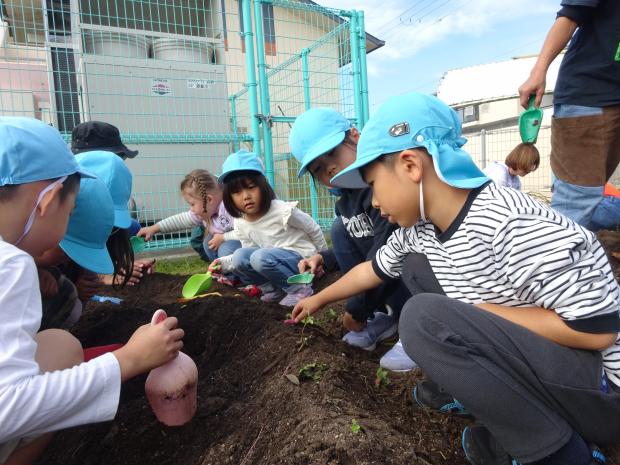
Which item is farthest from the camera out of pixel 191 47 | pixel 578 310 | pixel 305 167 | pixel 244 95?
pixel 244 95

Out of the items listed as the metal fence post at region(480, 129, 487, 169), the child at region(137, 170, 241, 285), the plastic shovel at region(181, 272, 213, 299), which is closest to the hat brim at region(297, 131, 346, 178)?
the plastic shovel at region(181, 272, 213, 299)

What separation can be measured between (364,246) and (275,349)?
84 cm

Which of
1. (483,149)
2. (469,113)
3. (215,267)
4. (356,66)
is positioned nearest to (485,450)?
(215,267)

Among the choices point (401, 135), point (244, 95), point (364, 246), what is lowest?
point (364, 246)

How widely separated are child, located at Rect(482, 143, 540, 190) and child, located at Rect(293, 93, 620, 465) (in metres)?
3.70

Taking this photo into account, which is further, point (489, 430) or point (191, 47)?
point (191, 47)

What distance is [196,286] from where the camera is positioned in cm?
338

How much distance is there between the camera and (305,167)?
226 centimetres

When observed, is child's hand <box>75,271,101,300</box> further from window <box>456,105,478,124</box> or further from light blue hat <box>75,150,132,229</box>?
window <box>456,105,478,124</box>

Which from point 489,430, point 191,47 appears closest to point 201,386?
point 489,430

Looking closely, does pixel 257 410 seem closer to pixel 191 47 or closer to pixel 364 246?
pixel 364 246

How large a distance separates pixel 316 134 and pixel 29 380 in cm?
156

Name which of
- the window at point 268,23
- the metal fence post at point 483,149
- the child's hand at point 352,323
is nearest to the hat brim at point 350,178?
the child's hand at point 352,323

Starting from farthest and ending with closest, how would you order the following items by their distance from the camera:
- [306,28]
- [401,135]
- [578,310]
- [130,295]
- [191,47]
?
[306,28]
[191,47]
[130,295]
[401,135]
[578,310]
